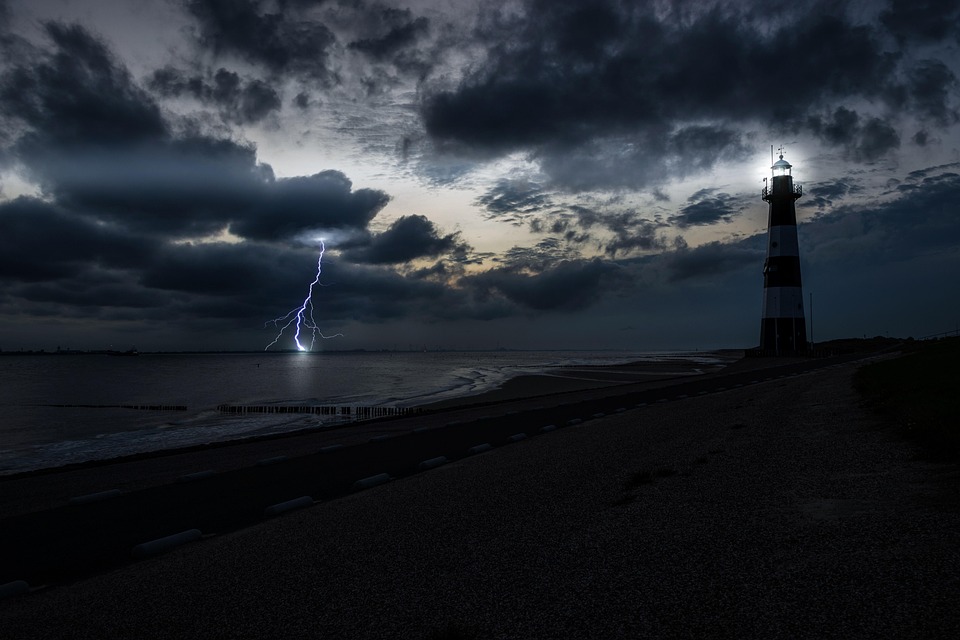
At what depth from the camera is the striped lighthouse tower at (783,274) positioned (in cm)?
5184

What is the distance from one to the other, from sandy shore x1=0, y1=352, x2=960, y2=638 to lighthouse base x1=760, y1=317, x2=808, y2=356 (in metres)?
48.6

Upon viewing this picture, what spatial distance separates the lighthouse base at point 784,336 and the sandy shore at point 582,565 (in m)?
48.6

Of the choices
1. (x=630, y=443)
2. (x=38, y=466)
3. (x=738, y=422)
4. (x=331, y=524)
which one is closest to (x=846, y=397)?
(x=738, y=422)

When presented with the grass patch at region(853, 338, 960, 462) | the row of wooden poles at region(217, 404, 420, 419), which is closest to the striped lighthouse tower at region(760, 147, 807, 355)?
the grass patch at region(853, 338, 960, 462)

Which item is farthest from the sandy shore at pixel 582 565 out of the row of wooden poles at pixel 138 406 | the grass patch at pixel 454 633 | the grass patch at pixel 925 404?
the row of wooden poles at pixel 138 406

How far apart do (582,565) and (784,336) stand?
180 ft

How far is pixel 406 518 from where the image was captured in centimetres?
725

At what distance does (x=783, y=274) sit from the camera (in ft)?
169

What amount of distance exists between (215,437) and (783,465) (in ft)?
66.2

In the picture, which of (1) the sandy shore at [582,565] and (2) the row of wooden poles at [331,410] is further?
(2) the row of wooden poles at [331,410]

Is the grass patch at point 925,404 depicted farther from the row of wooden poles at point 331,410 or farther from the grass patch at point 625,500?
the row of wooden poles at point 331,410

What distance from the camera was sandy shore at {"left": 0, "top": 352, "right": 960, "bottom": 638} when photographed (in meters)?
4.11

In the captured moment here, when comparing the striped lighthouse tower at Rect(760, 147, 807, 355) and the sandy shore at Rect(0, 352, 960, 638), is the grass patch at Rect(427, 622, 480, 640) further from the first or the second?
the striped lighthouse tower at Rect(760, 147, 807, 355)

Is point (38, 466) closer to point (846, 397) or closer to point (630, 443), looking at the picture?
point (630, 443)
